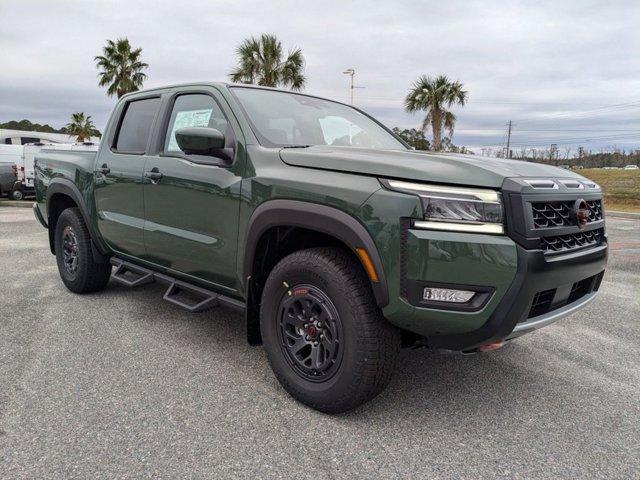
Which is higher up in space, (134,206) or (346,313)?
(134,206)

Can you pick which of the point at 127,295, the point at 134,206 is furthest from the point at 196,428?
the point at 127,295

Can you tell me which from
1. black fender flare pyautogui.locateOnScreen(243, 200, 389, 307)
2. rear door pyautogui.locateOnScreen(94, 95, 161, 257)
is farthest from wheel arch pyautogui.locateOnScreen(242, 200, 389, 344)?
rear door pyautogui.locateOnScreen(94, 95, 161, 257)

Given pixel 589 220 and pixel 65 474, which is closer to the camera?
pixel 65 474

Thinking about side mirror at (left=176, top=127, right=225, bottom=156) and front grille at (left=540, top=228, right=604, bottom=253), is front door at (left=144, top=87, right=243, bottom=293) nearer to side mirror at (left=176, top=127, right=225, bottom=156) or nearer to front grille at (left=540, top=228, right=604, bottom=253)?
side mirror at (left=176, top=127, right=225, bottom=156)

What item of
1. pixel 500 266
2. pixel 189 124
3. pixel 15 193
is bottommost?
pixel 15 193

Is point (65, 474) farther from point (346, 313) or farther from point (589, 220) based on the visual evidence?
point (589, 220)

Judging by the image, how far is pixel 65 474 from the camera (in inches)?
81.7

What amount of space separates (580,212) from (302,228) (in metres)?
1.41

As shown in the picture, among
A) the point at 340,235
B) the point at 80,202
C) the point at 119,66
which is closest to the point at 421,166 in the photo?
the point at 340,235

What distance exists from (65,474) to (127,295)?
2.88 m

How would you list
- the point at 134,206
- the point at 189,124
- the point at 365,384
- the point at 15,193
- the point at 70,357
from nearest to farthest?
the point at 365,384 < the point at 70,357 < the point at 189,124 < the point at 134,206 < the point at 15,193

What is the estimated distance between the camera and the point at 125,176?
3.88 m

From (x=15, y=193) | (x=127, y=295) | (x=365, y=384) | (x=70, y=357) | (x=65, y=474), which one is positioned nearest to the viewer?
(x=65, y=474)

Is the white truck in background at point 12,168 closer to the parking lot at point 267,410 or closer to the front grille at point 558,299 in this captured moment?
the parking lot at point 267,410
